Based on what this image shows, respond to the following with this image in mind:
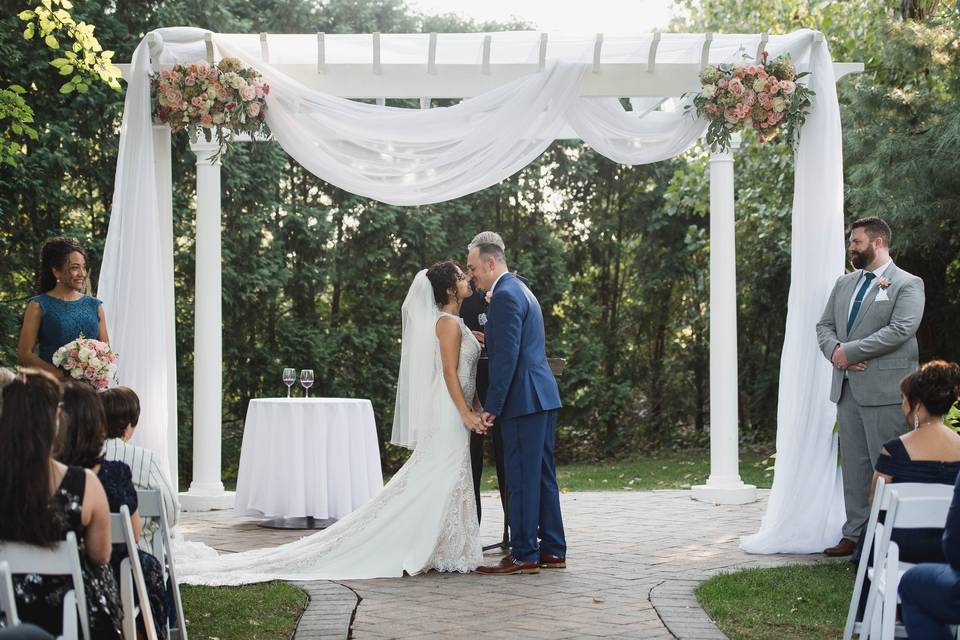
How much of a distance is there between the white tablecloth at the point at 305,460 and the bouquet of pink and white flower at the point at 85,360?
2.14 m

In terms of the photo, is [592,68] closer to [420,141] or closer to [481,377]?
[420,141]

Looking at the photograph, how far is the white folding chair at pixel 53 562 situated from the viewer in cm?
282

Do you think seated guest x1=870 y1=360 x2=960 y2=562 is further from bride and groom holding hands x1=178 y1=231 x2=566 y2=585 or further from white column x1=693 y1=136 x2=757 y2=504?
white column x1=693 y1=136 x2=757 y2=504

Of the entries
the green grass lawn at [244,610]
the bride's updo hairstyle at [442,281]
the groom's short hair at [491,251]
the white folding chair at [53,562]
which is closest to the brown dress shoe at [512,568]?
the green grass lawn at [244,610]

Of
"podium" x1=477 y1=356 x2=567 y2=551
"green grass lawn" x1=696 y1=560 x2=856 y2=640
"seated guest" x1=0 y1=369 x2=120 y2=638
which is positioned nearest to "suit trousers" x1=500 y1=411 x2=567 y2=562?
"podium" x1=477 y1=356 x2=567 y2=551

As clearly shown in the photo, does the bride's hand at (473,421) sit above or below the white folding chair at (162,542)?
above

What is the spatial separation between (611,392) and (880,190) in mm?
6141

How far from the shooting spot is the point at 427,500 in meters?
5.78

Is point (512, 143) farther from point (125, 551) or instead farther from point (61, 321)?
point (125, 551)

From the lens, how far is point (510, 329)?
5457mm

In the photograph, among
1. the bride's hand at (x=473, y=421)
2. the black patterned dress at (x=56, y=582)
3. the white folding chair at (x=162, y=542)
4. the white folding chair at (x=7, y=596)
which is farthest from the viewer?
the bride's hand at (x=473, y=421)

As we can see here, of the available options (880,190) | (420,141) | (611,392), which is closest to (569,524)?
(420,141)

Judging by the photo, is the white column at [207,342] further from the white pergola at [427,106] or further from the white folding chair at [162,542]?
the white folding chair at [162,542]

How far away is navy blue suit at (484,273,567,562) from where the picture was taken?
547 centimetres
